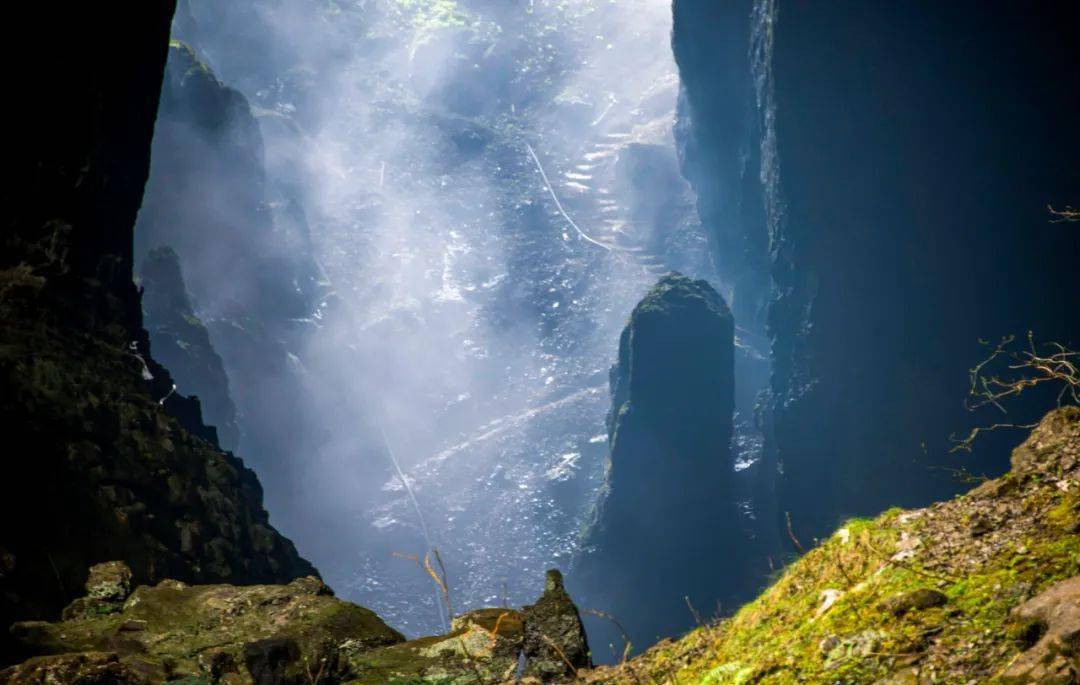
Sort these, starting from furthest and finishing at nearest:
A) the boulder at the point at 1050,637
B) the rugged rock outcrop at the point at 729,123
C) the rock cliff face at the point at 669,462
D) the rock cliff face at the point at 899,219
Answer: the rugged rock outcrop at the point at 729,123 → the rock cliff face at the point at 669,462 → the rock cliff face at the point at 899,219 → the boulder at the point at 1050,637

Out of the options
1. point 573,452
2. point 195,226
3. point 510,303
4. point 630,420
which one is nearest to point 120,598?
point 630,420

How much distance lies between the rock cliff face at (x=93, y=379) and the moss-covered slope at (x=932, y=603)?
6.09 meters

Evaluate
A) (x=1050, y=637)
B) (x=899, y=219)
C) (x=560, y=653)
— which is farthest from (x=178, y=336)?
(x=1050, y=637)

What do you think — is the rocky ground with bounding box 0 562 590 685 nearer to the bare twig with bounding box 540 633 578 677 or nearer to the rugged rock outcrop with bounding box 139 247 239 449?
the bare twig with bounding box 540 633 578 677

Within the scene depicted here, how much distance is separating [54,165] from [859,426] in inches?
2279

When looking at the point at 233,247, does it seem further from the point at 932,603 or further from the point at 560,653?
the point at 932,603

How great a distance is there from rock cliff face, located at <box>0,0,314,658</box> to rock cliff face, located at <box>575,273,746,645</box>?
221 ft

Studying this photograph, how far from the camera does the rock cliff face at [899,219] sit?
45844mm

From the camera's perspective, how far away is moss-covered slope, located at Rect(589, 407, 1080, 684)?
9.50 ft

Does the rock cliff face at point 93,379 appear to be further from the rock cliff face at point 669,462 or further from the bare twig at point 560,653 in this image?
the rock cliff face at point 669,462

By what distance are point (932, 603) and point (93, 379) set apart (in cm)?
1365

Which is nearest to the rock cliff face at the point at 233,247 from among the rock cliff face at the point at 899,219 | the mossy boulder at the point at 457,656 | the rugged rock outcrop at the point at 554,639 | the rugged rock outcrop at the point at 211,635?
the rock cliff face at the point at 899,219

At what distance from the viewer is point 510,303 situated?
577 ft

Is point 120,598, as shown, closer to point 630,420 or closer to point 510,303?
point 630,420
